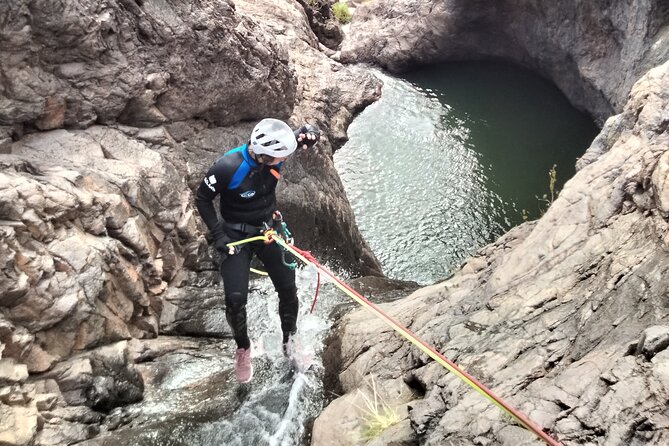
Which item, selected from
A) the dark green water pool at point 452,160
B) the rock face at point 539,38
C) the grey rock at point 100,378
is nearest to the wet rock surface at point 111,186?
the grey rock at point 100,378

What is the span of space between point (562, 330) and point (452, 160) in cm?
1423

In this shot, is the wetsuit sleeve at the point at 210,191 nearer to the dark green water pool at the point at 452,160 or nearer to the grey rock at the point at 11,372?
the grey rock at the point at 11,372

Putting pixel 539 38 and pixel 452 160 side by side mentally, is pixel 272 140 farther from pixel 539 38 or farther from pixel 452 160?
pixel 539 38

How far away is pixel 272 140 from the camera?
6.18 m

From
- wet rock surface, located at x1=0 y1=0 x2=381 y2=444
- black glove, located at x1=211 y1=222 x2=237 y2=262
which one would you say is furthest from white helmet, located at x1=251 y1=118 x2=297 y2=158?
wet rock surface, located at x1=0 y1=0 x2=381 y2=444

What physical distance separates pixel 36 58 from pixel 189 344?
4.42 metres

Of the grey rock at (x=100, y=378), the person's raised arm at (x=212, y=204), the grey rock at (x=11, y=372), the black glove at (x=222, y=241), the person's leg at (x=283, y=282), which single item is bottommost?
the grey rock at (x=100, y=378)

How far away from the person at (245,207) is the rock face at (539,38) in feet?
44.7

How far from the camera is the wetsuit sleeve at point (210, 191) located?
20.8 ft

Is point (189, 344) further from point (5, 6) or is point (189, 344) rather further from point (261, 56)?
point (261, 56)

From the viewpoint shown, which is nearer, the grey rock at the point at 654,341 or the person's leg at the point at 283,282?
the grey rock at the point at 654,341

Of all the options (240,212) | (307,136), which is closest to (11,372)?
(240,212)

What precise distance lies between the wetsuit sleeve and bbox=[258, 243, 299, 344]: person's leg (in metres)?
0.72

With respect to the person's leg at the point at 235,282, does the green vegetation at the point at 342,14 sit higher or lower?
higher
